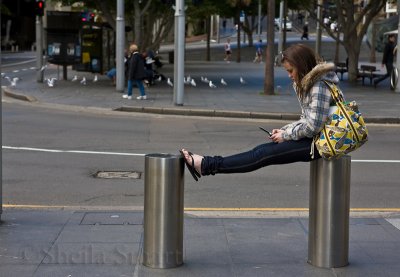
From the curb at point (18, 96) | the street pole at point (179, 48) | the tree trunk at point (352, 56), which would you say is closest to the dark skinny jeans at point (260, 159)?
the street pole at point (179, 48)

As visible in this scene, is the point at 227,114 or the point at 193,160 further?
the point at 227,114

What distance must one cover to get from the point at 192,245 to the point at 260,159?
1064 mm

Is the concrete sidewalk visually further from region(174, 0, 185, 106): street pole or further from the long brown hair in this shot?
region(174, 0, 185, 106): street pole

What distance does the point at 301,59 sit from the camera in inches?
205

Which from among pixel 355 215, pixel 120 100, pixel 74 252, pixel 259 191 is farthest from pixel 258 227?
pixel 120 100

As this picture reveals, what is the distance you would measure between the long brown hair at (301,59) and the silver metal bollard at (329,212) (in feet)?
2.15

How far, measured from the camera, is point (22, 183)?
9.32 meters

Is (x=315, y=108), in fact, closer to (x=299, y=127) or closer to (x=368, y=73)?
(x=299, y=127)

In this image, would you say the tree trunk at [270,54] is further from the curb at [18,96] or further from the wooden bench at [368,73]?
the curb at [18,96]

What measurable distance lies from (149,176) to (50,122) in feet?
38.0

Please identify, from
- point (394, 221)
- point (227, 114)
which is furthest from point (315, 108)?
point (227, 114)

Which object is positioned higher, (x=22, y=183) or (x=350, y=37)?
(x=350, y=37)

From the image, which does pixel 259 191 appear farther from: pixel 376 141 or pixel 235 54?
pixel 235 54

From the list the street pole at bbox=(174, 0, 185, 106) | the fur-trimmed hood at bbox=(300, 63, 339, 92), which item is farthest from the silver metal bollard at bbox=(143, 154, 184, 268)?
the street pole at bbox=(174, 0, 185, 106)
